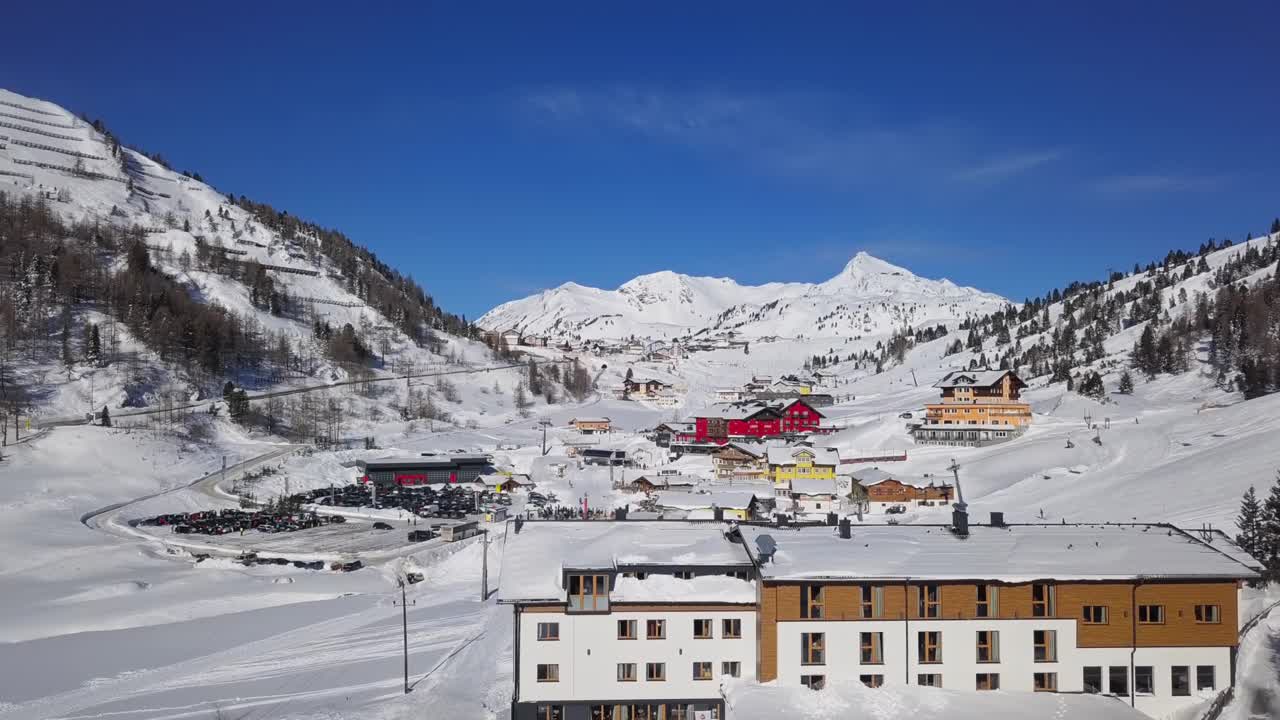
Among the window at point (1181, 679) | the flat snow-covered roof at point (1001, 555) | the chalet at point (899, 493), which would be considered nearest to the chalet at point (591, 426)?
the chalet at point (899, 493)

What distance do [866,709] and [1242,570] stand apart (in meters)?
9.71

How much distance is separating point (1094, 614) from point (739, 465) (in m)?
55.6

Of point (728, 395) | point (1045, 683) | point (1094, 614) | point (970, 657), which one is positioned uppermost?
point (728, 395)

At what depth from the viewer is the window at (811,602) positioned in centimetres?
2005

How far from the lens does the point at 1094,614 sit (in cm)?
2025

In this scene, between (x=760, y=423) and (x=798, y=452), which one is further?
(x=760, y=423)

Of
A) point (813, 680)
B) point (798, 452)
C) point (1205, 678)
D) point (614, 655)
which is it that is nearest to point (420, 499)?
point (798, 452)

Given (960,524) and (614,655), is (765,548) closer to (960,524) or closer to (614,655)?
(614,655)

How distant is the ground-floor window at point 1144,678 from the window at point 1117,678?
10 cm

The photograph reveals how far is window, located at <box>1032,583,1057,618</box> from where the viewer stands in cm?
2020

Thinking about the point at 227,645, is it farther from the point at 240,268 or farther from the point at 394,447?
the point at 240,268

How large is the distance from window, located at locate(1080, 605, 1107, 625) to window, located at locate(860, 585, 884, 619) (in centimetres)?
462

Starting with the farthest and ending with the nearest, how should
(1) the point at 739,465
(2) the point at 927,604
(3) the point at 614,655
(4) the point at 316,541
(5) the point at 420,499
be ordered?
(1) the point at 739,465
(5) the point at 420,499
(4) the point at 316,541
(3) the point at 614,655
(2) the point at 927,604

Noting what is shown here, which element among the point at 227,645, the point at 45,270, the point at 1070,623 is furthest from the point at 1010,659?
the point at 45,270
